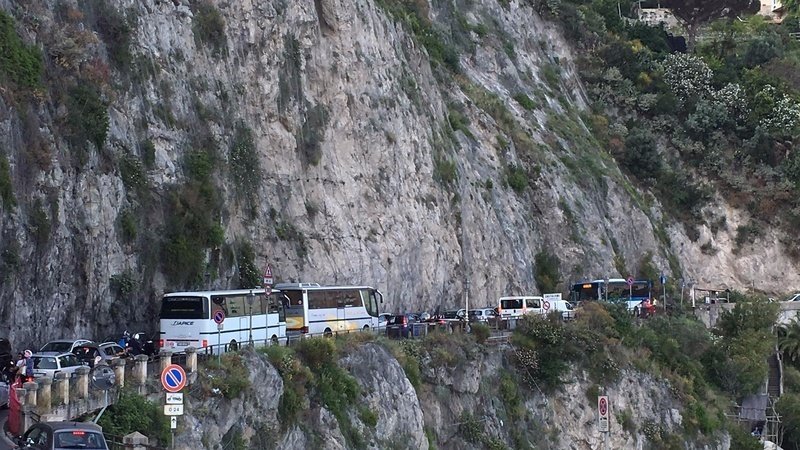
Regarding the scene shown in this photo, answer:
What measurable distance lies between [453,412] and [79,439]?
2430 centimetres

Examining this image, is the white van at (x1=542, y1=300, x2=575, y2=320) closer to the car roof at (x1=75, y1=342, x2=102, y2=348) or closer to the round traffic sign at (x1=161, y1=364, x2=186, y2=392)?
the car roof at (x1=75, y1=342, x2=102, y2=348)

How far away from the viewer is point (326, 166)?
54875 millimetres

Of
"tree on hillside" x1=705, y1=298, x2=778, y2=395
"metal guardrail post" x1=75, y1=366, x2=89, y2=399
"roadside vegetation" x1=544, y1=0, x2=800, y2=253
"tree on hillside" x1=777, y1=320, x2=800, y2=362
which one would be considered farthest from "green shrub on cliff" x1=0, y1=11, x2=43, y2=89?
"roadside vegetation" x1=544, y1=0, x2=800, y2=253

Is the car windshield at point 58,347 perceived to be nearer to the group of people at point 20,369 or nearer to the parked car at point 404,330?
the group of people at point 20,369

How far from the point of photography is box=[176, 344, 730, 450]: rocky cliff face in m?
34.3

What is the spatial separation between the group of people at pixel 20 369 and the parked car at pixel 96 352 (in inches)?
58.9

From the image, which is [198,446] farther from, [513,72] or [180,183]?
[513,72]

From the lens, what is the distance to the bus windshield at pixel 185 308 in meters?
39.6

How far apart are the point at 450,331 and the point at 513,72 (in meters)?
36.6

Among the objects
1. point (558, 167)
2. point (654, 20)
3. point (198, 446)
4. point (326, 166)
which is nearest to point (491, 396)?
point (326, 166)

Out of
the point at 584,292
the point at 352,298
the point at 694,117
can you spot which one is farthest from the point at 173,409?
the point at 694,117

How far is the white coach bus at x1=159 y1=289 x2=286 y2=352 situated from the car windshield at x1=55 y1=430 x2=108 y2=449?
1179cm

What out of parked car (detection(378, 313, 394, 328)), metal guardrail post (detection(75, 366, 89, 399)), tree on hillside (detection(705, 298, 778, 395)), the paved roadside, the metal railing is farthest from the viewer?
tree on hillside (detection(705, 298, 778, 395))

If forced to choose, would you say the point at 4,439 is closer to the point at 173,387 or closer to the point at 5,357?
the point at 173,387
